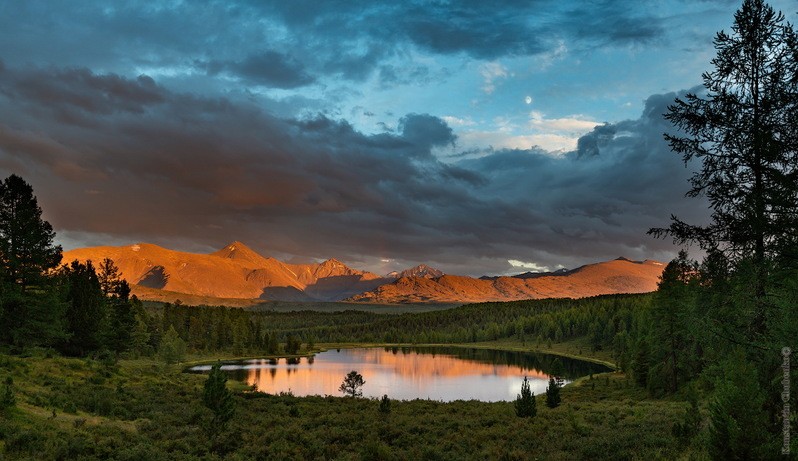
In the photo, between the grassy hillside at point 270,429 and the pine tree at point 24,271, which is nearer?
the grassy hillside at point 270,429

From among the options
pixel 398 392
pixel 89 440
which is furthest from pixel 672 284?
pixel 89 440

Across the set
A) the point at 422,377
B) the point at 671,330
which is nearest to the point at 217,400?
the point at 671,330

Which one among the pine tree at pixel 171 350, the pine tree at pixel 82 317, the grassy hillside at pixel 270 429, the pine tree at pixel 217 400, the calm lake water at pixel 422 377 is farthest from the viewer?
the pine tree at pixel 171 350

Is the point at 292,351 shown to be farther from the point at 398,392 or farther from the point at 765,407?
the point at 765,407

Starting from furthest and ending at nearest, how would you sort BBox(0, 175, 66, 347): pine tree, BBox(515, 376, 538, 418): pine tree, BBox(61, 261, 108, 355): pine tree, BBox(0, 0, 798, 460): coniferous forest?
BBox(61, 261, 108, 355): pine tree, BBox(0, 175, 66, 347): pine tree, BBox(515, 376, 538, 418): pine tree, BBox(0, 0, 798, 460): coniferous forest

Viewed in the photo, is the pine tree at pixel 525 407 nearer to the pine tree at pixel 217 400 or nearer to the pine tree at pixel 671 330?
the pine tree at pixel 217 400

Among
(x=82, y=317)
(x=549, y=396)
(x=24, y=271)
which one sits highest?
(x=24, y=271)

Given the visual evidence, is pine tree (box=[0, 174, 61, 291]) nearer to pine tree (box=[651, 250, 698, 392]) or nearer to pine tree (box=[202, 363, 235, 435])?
pine tree (box=[202, 363, 235, 435])

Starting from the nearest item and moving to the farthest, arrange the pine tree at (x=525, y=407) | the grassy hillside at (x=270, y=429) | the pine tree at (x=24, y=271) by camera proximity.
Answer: the grassy hillside at (x=270, y=429)
the pine tree at (x=525, y=407)
the pine tree at (x=24, y=271)

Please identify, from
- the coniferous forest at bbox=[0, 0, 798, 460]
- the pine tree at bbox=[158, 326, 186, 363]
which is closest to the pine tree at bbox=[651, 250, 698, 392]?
the coniferous forest at bbox=[0, 0, 798, 460]

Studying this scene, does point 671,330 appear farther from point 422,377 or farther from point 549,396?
point 422,377

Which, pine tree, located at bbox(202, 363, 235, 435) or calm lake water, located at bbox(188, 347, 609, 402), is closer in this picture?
pine tree, located at bbox(202, 363, 235, 435)

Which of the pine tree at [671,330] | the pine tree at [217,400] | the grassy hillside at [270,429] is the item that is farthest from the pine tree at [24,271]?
the pine tree at [671,330]

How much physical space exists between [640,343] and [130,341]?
3337 inches
